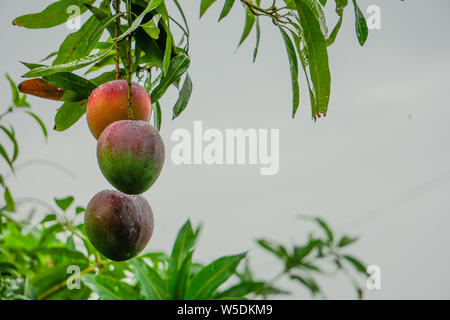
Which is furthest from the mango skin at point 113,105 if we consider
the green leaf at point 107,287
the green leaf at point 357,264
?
the green leaf at point 357,264

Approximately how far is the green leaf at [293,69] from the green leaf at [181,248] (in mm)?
434

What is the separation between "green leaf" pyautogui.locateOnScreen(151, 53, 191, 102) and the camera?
0.45 metres

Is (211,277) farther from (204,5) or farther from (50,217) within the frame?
(204,5)

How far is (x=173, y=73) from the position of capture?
0.45 m

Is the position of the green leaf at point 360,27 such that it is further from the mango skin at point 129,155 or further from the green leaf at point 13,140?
the green leaf at point 13,140

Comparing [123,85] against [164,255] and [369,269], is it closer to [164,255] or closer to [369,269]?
[164,255]

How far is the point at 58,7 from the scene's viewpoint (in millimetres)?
506

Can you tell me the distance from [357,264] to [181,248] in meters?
0.54

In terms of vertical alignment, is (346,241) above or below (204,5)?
below

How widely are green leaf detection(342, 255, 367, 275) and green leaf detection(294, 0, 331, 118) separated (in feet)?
2.65

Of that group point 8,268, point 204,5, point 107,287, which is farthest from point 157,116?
point 8,268

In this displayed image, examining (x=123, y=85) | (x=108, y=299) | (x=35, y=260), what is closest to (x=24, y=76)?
(x=123, y=85)

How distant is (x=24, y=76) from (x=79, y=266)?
1.90 feet

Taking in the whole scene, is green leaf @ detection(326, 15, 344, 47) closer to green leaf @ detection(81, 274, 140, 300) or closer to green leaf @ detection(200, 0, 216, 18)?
green leaf @ detection(200, 0, 216, 18)
